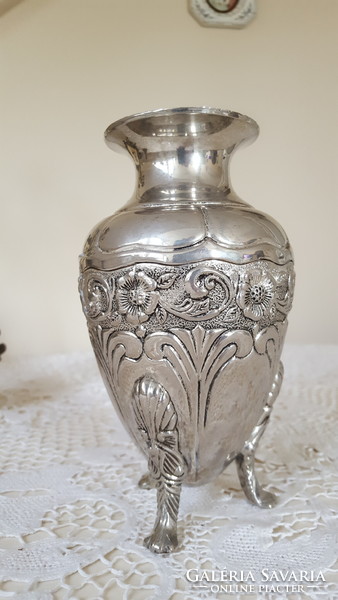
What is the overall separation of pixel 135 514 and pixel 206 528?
0.11 meters

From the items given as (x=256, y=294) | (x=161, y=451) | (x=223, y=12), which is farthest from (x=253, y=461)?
(x=223, y=12)

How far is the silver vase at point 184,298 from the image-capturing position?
583mm

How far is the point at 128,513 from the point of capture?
2.40 ft

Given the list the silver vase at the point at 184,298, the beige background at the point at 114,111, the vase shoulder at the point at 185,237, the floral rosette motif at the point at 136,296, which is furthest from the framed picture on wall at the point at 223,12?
the floral rosette motif at the point at 136,296

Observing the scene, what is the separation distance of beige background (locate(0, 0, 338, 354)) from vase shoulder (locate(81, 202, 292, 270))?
3.08 ft

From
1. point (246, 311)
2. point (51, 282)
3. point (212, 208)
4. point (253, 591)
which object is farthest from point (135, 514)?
point (51, 282)

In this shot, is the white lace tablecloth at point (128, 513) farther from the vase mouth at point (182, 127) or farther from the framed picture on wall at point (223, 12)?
the framed picture on wall at point (223, 12)

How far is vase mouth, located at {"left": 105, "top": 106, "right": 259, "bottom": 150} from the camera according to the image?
61cm

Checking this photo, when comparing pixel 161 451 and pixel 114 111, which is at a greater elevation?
pixel 114 111

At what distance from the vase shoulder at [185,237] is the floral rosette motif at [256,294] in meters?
0.02

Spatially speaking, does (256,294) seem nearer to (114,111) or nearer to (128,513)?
(128,513)

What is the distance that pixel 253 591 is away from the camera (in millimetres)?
563

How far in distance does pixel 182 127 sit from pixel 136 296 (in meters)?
0.23

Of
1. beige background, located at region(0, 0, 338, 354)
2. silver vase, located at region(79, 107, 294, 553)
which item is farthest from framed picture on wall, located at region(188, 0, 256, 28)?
silver vase, located at region(79, 107, 294, 553)
